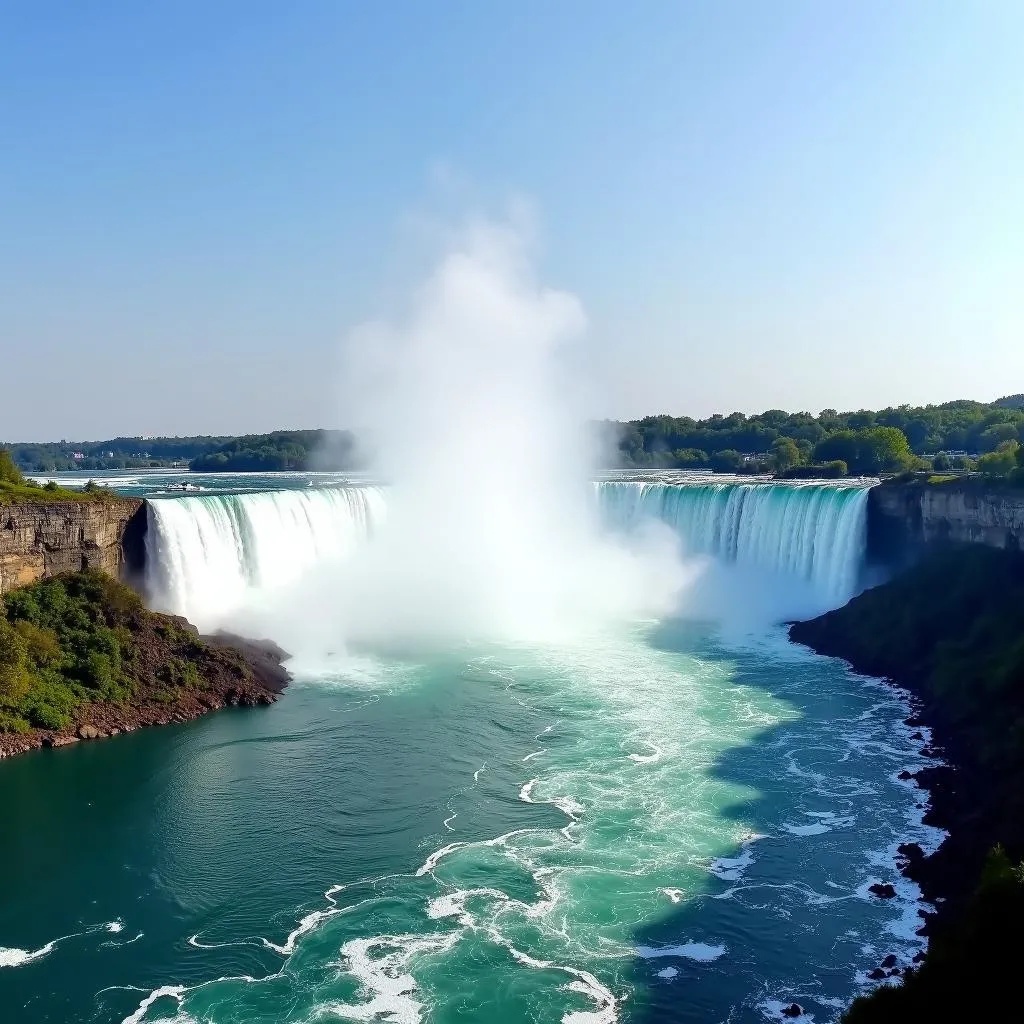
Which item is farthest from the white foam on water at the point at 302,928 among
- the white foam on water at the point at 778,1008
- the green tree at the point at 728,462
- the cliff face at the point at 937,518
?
the green tree at the point at 728,462

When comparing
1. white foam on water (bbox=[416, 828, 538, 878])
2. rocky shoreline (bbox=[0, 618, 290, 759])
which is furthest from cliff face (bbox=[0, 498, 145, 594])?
white foam on water (bbox=[416, 828, 538, 878])

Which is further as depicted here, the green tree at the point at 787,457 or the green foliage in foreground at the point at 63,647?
the green tree at the point at 787,457

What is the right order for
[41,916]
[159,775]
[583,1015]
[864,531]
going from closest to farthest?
1. [583,1015]
2. [41,916]
3. [159,775]
4. [864,531]

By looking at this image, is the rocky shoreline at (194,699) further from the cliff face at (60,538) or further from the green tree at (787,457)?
the green tree at (787,457)

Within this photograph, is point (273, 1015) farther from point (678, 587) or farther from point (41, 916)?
point (678, 587)

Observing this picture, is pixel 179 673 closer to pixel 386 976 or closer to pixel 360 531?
pixel 386 976

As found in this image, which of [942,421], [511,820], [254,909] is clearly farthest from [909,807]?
[942,421]

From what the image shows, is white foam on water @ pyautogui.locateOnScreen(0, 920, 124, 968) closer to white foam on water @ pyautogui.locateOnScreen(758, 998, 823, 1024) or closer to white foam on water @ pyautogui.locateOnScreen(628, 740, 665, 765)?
white foam on water @ pyautogui.locateOnScreen(758, 998, 823, 1024)
